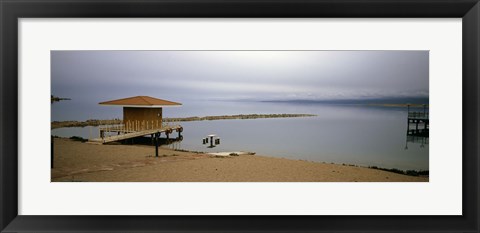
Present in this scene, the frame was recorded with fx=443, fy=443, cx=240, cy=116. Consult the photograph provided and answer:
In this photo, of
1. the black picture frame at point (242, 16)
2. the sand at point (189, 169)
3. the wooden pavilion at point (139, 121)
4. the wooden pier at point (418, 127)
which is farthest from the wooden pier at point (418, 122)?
the wooden pavilion at point (139, 121)

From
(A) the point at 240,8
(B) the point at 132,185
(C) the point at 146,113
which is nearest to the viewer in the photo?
(A) the point at 240,8

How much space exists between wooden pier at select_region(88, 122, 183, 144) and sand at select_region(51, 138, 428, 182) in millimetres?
135

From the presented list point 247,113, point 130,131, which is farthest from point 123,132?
point 247,113

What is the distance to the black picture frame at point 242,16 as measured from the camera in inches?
137

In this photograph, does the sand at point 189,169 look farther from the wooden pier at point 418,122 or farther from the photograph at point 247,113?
the wooden pier at point 418,122

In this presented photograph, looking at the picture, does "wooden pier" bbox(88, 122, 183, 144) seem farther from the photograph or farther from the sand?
the sand

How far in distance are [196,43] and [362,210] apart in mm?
1948

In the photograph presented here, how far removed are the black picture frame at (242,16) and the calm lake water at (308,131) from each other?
0.50 m

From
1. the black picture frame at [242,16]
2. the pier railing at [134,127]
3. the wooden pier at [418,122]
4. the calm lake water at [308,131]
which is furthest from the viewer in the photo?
the pier railing at [134,127]

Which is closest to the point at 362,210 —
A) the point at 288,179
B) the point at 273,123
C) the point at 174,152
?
the point at 288,179

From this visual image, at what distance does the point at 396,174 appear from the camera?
151 inches

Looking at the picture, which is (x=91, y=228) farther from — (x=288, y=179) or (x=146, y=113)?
(x=288, y=179)

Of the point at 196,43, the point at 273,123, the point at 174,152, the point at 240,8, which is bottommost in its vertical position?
the point at 174,152

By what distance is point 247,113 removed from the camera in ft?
13.0
